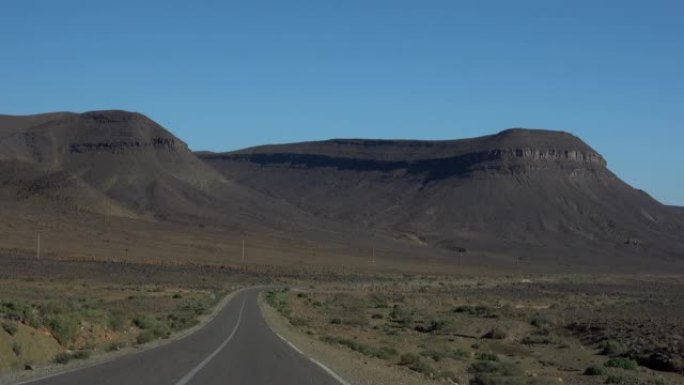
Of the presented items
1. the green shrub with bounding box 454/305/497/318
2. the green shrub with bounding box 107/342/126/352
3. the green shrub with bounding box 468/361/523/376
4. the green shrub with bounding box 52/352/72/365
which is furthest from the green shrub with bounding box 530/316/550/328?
the green shrub with bounding box 52/352/72/365

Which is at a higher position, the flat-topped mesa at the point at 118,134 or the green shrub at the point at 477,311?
the flat-topped mesa at the point at 118,134

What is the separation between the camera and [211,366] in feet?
67.6

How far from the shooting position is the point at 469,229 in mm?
182125

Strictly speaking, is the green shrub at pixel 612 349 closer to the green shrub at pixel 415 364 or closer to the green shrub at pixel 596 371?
the green shrub at pixel 596 371

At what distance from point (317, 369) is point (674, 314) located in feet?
141

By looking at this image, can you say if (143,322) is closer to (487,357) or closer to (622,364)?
(487,357)

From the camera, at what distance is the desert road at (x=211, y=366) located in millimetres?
17969

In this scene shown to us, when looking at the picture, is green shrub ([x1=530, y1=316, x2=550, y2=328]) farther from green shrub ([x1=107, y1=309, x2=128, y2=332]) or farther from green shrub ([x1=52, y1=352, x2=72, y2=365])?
green shrub ([x1=52, y1=352, x2=72, y2=365])

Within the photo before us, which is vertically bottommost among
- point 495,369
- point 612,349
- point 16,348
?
point 612,349

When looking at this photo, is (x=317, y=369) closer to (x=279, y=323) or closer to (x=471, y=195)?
(x=279, y=323)

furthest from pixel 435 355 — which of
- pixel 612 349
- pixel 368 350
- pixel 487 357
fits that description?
pixel 612 349

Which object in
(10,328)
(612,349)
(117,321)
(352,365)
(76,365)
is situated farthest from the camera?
(612,349)

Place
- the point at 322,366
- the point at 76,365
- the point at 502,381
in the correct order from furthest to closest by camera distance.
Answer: the point at 322,366, the point at 502,381, the point at 76,365

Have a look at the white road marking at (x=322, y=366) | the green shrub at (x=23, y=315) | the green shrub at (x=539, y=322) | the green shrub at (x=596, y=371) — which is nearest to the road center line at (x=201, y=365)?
the white road marking at (x=322, y=366)
